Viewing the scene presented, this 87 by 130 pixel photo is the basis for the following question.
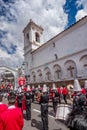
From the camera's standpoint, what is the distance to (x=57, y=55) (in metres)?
28.8

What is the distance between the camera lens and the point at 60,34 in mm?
27875

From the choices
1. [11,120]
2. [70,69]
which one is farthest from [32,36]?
[11,120]

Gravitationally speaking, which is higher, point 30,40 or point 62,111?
point 30,40

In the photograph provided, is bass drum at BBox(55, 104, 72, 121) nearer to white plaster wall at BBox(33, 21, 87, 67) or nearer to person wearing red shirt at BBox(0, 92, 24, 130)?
person wearing red shirt at BBox(0, 92, 24, 130)

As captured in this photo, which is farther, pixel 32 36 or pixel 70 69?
pixel 32 36

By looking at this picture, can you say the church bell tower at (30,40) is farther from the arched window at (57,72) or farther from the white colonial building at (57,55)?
the arched window at (57,72)

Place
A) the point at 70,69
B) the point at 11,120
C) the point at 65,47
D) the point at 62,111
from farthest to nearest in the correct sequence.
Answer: the point at 65,47
the point at 70,69
the point at 62,111
the point at 11,120

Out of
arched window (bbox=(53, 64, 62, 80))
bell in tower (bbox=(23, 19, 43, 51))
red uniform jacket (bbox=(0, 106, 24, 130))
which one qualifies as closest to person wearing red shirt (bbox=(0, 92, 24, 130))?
red uniform jacket (bbox=(0, 106, 24, 130))

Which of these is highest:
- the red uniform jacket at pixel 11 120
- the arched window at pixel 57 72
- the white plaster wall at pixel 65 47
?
Answer: the white plaster wall at pixel 65 47

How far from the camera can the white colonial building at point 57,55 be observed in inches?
921

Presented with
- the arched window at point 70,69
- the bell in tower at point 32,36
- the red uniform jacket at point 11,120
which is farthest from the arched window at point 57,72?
the red uniform jacket at point 11,120

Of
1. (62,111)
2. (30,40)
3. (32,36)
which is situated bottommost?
(62,111)

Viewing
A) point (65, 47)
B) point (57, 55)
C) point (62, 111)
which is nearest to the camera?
point (62, 111)

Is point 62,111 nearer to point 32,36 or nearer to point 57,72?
point 57,72
